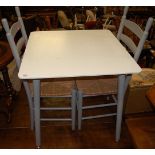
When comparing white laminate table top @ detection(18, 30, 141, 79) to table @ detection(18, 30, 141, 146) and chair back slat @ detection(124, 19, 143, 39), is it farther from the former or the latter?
chair back slat @ detection(124, 19, 143, 39)

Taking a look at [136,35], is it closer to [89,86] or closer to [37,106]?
[89,86]

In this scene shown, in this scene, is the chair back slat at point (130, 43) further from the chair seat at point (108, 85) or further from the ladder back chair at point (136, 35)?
the chair seat at point (108, 85)

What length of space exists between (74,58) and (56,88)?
35 centimetres

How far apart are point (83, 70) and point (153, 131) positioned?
0.59 m

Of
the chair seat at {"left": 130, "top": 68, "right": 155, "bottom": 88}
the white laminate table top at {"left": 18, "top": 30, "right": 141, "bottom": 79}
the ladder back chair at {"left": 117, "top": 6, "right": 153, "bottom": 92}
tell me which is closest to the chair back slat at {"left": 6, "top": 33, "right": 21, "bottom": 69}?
the white laminate table top at {"left": 18, "top": 30, "right": 141, "bottom": 79}

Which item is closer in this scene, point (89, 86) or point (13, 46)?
point (13, 46)

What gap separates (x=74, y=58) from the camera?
1.46 metres

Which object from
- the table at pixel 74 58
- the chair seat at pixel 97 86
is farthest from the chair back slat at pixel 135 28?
the chair seat at pixel 97 86

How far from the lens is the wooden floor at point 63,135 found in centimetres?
183

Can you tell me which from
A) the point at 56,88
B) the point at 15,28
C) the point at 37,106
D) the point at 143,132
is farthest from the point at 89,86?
the point at 15,28

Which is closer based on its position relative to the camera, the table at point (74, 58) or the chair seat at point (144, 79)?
the table at point (74, 58)

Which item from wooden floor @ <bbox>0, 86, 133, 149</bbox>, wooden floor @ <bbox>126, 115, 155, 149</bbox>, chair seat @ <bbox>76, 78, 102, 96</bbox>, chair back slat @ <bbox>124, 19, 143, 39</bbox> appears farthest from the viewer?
wooden floor @ <bbox>0, 86, 133, 149</bbox>

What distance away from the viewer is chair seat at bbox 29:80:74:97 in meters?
1.67

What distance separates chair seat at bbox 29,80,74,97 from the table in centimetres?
15
